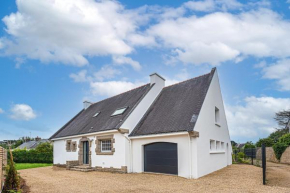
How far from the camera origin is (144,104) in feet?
54.4

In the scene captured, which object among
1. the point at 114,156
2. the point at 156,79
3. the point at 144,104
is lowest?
the point at 114,156

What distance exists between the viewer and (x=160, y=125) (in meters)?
13.9

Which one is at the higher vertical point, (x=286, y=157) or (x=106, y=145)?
(x=106, y=145)

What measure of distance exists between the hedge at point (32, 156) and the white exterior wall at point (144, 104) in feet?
58.3

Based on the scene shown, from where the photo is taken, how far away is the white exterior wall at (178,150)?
12.3 metres

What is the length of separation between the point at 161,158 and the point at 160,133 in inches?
62.2

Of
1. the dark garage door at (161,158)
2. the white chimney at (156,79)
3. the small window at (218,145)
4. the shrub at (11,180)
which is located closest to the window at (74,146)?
the dark garage door at (161,158)

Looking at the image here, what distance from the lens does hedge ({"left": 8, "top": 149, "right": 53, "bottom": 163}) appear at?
2855 centimetres

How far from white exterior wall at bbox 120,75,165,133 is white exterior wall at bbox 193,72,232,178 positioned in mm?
4277

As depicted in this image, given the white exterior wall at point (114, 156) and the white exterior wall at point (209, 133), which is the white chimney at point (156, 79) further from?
the white exterior wall at point (114, 156)

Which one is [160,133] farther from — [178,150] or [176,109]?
[176,109]

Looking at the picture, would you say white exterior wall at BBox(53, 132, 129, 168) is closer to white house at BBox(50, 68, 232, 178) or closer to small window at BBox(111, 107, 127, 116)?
white house at BBox(50, 68, 232, 178)

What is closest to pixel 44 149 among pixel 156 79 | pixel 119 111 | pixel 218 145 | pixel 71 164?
pixel 71 164

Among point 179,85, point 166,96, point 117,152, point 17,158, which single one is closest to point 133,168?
point 117,152
